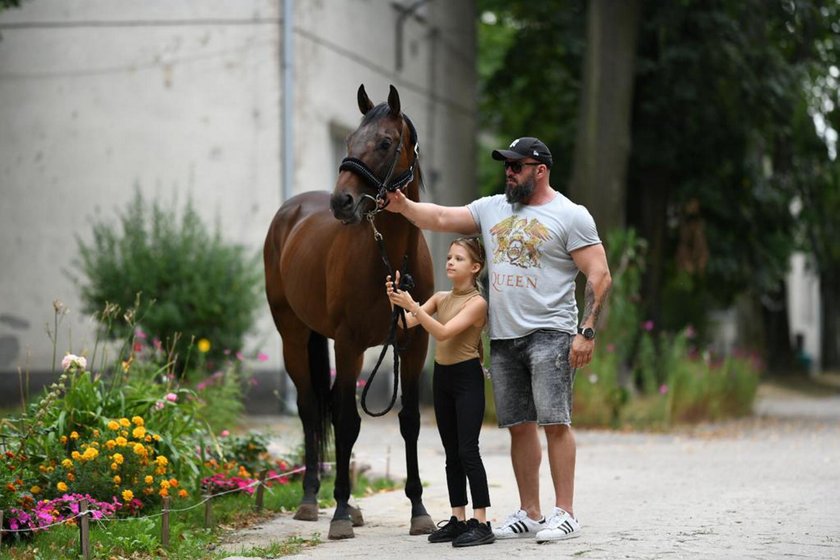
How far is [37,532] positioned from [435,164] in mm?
16339

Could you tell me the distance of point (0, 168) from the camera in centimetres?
1819

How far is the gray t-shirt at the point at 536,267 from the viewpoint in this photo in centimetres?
701

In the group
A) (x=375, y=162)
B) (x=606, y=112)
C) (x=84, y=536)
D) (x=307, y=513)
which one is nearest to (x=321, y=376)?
(x=307, y=513)

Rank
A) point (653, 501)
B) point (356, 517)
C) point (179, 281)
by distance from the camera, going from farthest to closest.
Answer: point (179, 281) < point (653, 501) < point (356, 517)

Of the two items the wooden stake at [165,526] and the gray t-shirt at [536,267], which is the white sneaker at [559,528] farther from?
the wooden stake at [165,526]

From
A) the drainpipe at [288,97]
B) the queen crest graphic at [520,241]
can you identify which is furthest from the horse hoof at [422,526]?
the drainpipe at [288,97]

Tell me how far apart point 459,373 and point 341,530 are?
1.06m

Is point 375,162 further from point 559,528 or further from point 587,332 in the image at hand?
point 559,528

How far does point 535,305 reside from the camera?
23.0 feet

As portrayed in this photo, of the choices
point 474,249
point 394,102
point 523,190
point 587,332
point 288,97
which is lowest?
point 587,332

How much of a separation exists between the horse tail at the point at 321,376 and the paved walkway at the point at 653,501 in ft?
1.90

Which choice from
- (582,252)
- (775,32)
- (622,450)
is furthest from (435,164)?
(582,252)

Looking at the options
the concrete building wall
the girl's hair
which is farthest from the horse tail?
the concrete building wall

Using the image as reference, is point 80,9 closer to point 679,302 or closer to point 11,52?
point 11,52
